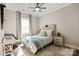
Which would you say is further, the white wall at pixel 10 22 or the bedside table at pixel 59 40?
the bedside table at pixel 59 40

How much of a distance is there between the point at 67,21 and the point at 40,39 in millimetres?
618

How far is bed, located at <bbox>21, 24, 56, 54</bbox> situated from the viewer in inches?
58.2

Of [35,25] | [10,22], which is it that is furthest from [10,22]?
[35,25]

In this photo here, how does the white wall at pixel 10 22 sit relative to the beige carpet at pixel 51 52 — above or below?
above

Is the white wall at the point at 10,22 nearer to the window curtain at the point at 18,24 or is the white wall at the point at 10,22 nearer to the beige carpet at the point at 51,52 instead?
the window curtain at the point at 18,24

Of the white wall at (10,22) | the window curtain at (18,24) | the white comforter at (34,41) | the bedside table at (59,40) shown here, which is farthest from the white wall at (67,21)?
the white wall at (10,22)

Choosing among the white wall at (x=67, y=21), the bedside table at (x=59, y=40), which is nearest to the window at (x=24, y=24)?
the white wall at (x=67, y=21)

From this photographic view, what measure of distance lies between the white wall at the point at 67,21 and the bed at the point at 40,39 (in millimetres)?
117

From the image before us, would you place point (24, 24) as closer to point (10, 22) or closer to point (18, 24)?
point (18, 24)

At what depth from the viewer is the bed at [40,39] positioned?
4.85 feet

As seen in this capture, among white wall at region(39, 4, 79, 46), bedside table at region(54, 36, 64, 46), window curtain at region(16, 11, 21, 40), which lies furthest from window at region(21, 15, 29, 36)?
bedside table at region(54, 36, 64, 46)

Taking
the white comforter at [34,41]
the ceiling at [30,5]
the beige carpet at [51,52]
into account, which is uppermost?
the ceiling at [30,5]

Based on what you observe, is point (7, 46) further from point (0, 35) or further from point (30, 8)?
point (30, 8)

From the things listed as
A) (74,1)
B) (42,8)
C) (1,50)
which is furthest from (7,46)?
(74,1)
